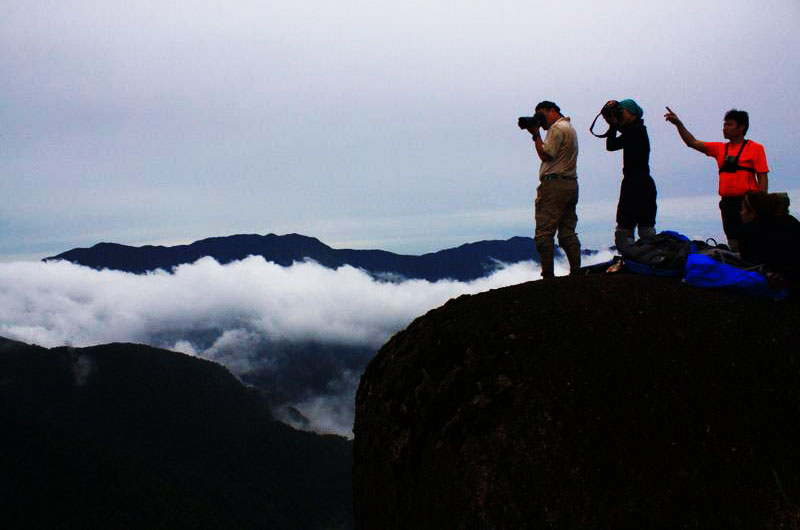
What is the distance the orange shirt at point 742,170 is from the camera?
966 cm

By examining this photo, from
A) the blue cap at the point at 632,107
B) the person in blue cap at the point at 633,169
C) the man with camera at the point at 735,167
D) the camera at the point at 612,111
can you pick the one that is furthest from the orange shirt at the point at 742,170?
the camera at the point at 612,111

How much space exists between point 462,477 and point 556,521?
4.03ft

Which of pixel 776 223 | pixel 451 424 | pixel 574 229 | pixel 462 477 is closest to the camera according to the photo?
pixel 462 477

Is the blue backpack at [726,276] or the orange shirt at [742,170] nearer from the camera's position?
the blue backpack at [726,276]

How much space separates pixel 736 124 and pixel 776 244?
9.33ft

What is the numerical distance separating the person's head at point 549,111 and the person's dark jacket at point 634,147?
1116 millimetres

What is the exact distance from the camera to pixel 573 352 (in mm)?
7453

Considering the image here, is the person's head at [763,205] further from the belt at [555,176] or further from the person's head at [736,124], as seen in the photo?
the belt at [555,176]

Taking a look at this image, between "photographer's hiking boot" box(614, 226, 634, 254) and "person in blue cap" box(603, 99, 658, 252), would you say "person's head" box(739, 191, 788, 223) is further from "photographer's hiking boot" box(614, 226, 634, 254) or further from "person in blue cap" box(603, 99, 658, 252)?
"photographer's hiking boot" box(614, 226, 634, 254)

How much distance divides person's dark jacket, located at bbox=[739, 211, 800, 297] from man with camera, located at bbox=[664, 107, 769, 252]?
4.15ft

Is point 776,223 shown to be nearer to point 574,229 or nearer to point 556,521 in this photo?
point 574,229

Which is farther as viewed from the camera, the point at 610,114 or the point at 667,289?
the point at 610,114

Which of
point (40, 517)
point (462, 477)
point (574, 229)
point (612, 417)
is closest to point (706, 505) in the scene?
point (612, 417)

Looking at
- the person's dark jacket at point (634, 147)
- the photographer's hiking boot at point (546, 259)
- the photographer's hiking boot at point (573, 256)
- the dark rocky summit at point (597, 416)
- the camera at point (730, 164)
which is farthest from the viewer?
the photographer's hiking boot at point (573, 256)
